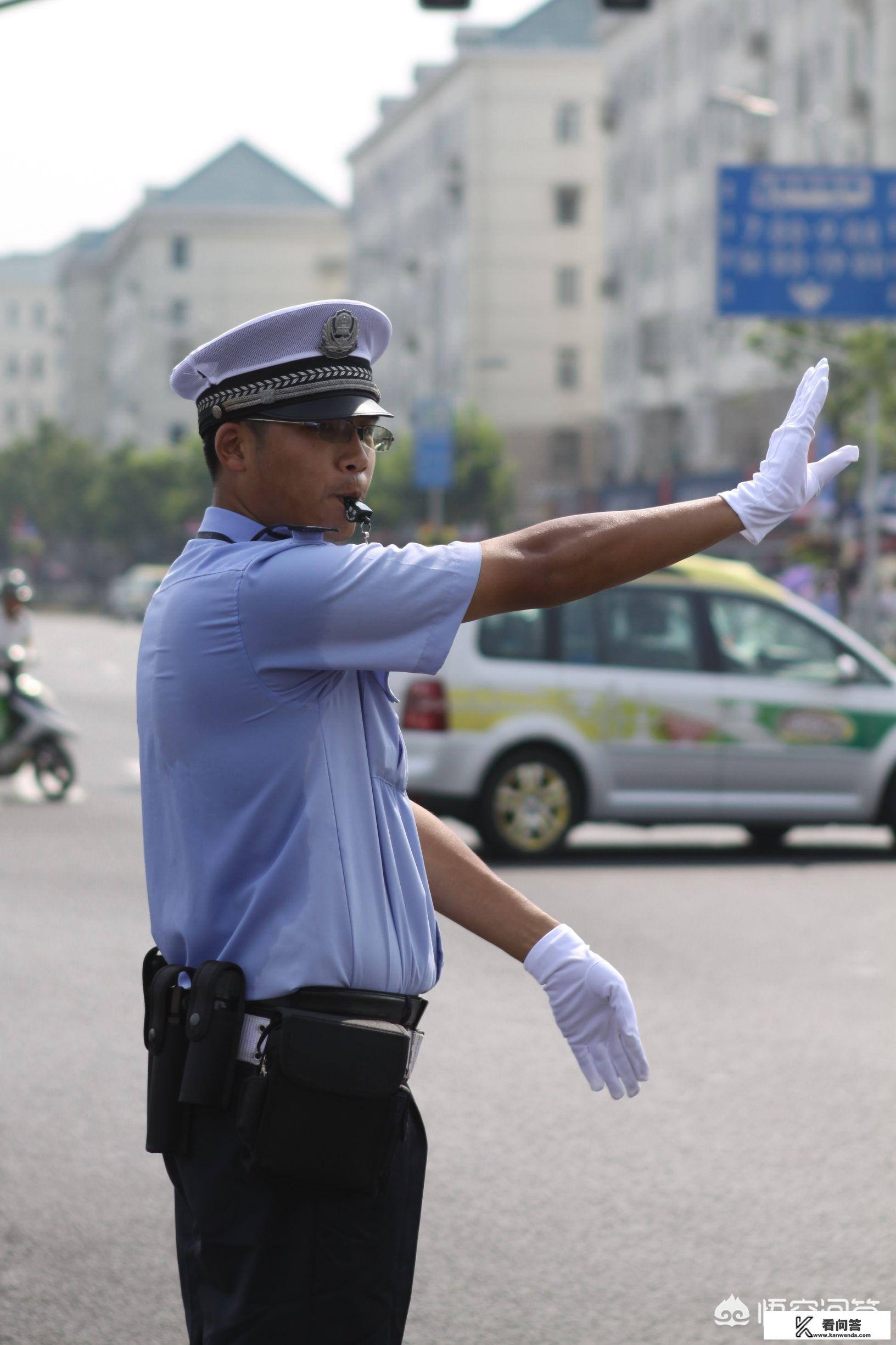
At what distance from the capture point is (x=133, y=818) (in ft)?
49.6

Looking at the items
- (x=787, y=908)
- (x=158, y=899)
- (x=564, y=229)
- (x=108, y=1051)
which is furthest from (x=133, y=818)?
(x=564, y=229)

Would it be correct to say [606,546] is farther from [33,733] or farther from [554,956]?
[33,733]

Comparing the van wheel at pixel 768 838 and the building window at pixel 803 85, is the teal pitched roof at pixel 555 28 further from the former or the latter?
the van wheel at pixel 768 838

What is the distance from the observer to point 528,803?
12438 millimetres

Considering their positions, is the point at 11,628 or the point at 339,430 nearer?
the point at 339,430

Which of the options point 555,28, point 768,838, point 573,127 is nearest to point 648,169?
point 573,127

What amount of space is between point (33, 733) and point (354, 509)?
13.7 m

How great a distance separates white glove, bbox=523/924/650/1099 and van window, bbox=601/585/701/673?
9.75 metres

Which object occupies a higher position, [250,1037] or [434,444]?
[434,444]

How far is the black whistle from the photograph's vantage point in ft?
8.68

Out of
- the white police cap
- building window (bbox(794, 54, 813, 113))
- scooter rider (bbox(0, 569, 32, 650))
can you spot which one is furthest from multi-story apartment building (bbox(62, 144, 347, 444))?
the white police cap

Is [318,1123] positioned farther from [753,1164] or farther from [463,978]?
[463,978]

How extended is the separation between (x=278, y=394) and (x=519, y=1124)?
386cm

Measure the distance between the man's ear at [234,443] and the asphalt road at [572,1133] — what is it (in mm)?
2270
